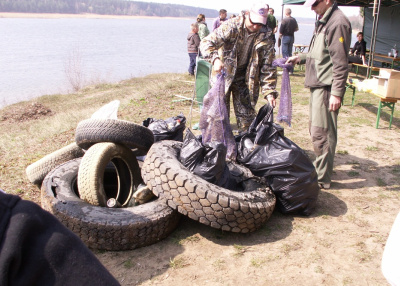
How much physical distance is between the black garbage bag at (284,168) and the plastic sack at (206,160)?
0.47 m

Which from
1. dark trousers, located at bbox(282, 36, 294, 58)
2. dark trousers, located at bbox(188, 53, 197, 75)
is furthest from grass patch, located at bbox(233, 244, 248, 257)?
dark trousers, located at bbox(282, 36, 294, 58)

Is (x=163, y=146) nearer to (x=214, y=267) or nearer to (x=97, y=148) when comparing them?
(x=97, y=148)

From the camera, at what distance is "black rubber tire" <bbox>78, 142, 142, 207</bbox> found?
354cm

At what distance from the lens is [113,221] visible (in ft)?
10.5

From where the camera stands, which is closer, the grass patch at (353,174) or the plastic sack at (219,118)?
the plastic sack at (219,118)

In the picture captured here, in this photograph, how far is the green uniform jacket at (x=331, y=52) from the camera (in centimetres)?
395

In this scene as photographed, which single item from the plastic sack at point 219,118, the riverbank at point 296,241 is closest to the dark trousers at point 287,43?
the riverbank at point 296,241

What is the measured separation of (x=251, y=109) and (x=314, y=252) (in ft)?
7.09

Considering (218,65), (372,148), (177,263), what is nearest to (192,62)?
(372,148)

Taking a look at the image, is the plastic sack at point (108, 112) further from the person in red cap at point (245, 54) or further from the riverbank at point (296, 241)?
the person in red cap at point (245, 54)

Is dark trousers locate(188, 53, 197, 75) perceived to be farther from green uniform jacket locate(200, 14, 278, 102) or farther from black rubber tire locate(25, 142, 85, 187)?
black rubber tire locate(25, 142, 85, 187)

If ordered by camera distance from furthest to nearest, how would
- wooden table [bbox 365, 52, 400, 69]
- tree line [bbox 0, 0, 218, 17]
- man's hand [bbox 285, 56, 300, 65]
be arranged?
tree line [bbox 0, 0, 218, 17] → wooden table [bbox 365, 52, 400, 69] → man's hand [bbox 285, 56, 300, 65]

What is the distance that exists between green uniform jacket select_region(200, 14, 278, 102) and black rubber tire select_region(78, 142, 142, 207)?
1.45 metres

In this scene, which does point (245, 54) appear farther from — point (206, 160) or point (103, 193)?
point (103, 193)
